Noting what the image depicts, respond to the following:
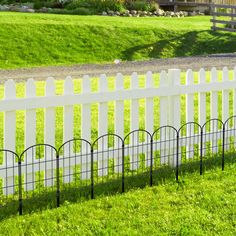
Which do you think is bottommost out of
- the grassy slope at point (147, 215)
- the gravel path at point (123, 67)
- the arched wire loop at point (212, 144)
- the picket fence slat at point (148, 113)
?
the grassy slope at point (147, 215)

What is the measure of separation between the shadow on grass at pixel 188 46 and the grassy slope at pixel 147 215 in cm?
1442

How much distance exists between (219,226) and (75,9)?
1009 inches

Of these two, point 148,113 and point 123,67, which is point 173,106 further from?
point 123,67

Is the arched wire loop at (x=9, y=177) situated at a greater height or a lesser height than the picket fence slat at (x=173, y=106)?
lesser

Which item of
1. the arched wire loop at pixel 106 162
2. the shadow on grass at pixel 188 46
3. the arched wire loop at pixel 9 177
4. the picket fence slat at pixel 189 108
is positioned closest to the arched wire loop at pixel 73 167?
the arched wire loop at pixel 106 162

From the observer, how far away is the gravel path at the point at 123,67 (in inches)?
649

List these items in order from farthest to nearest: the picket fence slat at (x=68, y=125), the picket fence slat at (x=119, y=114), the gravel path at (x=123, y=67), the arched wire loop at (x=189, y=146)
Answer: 1. the gravel path at (x=123, y=67)
2. the arched wire loop at (x=189, y=146)
3. the picket fence slat at (x=119, y=114)
4. the picket fence slat at (x=68, y=125)

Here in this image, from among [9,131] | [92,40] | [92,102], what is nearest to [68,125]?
[92,102]

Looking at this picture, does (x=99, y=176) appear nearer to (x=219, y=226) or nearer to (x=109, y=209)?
(x=109, y=209)

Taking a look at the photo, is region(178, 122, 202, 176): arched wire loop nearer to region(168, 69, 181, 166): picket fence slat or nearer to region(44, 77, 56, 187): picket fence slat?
region(168, 69, 181, 166): picket fence slat

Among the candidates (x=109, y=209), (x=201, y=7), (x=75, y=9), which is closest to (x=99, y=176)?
(x=109, y=209)

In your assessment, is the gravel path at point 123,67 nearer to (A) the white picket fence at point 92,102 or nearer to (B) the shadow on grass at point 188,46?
(B) the shadow on grass at point 188,46

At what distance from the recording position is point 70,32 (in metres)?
22.3

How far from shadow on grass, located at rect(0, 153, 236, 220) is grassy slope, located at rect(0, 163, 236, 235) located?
18cm
